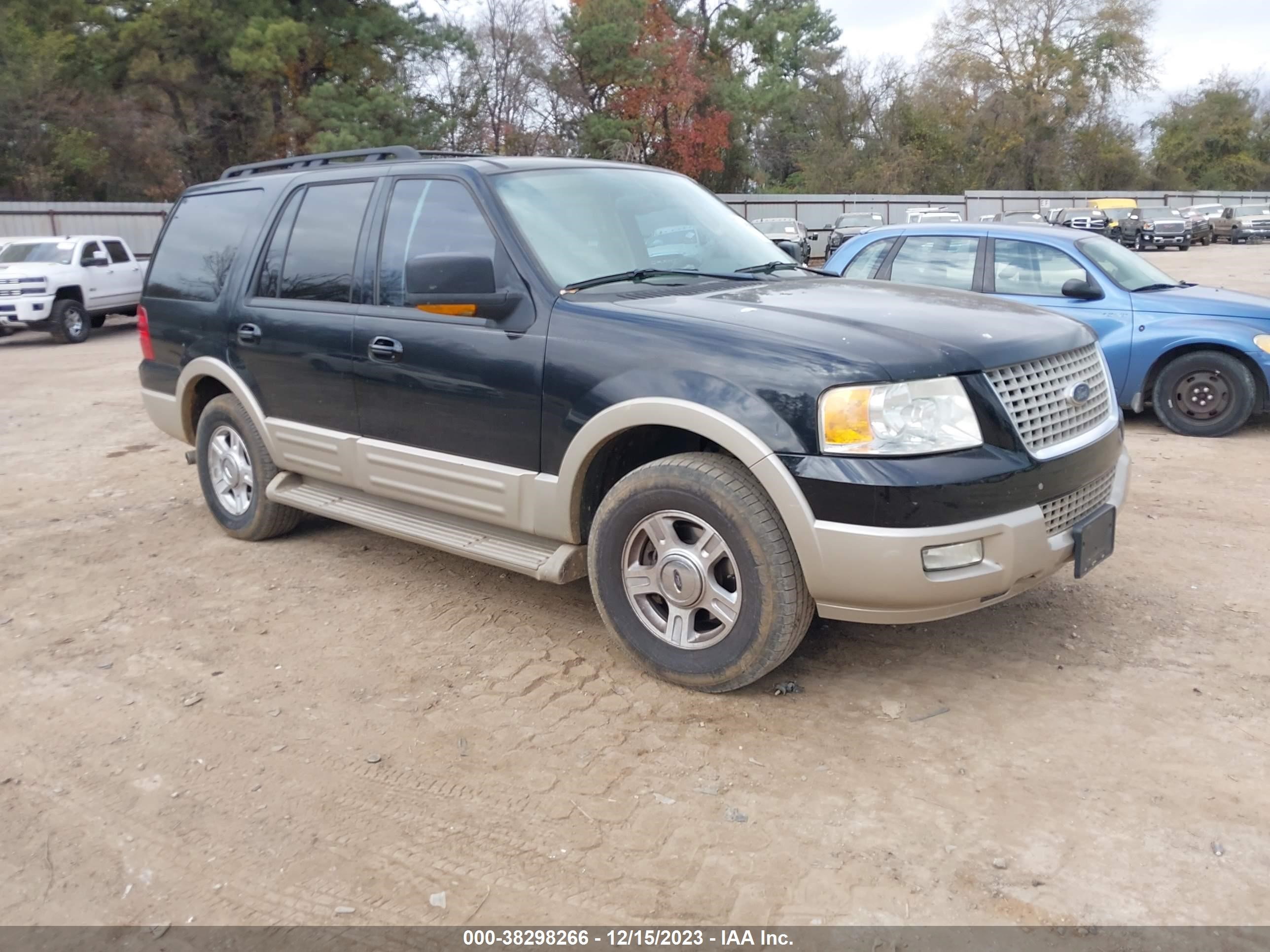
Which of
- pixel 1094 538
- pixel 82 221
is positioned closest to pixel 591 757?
pixel 1094 538

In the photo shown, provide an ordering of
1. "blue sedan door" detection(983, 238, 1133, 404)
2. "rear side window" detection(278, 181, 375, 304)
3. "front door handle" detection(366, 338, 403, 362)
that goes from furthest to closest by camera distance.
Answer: "blue sedan door" detection(983, 238, 1133, 404) < "rear side window" detection(278, 181, 375, 304) < "front door handle" detection(366, 338, 403, 362)

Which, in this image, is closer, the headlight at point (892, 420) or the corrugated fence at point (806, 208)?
the headlight at point (892, 420)

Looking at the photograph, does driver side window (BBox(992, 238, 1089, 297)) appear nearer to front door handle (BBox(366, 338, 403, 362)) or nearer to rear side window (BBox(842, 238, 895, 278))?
→ rear side window (BBox(842, 238, 895, 278))

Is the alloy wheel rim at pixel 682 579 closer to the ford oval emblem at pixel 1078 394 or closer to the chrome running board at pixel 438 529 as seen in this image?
the chrome running board at pixel 438 529

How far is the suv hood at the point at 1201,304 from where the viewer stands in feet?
25.8

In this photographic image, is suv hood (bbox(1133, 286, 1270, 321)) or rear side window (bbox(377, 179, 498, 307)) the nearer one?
rear side window (bbox(377, 179, 498, 307))

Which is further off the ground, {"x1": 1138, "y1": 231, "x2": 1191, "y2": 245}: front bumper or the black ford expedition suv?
{"x1": 1138, "y1": 231, "x2": 1191, "y2": 245}: front bumper

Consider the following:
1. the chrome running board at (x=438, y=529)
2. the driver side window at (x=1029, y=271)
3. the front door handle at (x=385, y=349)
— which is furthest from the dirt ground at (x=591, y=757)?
the driver side window at (x=1029, y=271)

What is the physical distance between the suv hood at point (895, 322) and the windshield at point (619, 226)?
327 millimetres

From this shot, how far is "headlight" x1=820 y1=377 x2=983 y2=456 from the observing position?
134 inches

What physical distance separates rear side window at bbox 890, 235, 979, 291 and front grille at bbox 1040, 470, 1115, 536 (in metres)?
4.37

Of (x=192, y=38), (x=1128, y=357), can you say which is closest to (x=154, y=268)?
(x=1128, y=357)

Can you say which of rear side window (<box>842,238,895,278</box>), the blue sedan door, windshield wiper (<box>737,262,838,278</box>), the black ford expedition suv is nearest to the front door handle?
the black ford expedition suv

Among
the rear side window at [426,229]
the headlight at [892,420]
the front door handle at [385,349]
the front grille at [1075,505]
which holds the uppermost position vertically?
the rear side window at [426,229]
